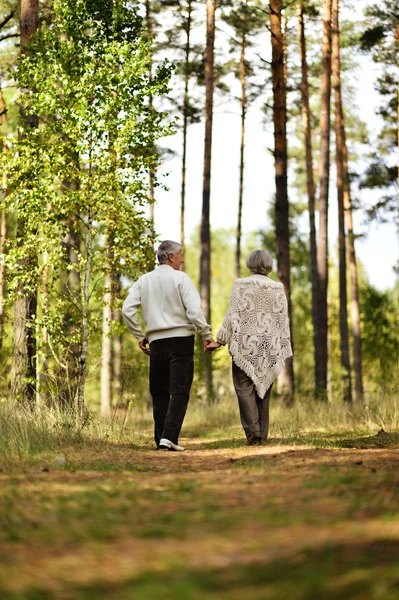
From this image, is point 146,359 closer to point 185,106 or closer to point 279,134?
point 185,106

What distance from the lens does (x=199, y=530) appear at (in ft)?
13.2

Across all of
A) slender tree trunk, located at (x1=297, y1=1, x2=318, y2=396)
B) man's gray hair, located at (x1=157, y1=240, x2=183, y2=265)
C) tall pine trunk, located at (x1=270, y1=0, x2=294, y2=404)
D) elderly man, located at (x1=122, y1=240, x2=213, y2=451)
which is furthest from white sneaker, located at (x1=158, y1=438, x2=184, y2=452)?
slender tree trunk, located at (x1=297, y1=1, x2=318, y2=396)

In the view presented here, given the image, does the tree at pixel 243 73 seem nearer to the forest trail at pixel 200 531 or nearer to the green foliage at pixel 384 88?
the green foliage at pixel 384 88

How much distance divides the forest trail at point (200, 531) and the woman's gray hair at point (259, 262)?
324 centimetres

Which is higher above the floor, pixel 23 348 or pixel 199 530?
pixel 23 348

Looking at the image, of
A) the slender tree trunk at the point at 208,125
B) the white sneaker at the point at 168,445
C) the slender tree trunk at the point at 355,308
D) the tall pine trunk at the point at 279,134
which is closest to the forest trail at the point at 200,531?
the white sneaker at the point at 168,445

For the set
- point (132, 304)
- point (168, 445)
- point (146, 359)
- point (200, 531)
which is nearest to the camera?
point (200, 531)

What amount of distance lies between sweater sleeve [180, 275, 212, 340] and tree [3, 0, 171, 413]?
3.22 m

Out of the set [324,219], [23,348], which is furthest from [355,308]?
[23,348]

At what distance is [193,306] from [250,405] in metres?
1.27

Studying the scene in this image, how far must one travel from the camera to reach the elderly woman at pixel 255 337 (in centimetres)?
934

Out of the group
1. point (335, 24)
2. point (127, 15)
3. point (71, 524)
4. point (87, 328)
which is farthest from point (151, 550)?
point (335, 24)

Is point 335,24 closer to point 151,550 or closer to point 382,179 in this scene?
point 382,179

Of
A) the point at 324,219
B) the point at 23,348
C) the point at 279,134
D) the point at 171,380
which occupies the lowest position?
the point at 171,380
